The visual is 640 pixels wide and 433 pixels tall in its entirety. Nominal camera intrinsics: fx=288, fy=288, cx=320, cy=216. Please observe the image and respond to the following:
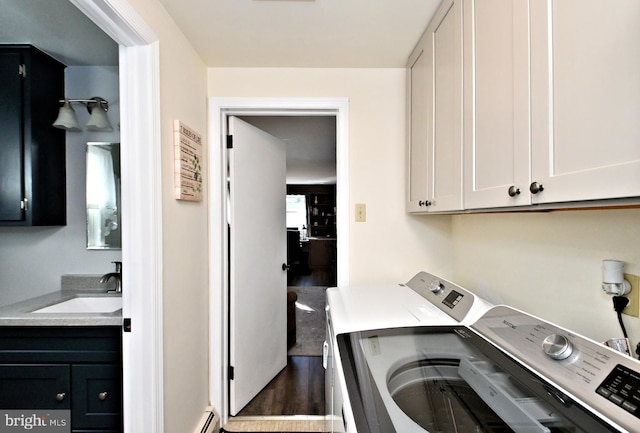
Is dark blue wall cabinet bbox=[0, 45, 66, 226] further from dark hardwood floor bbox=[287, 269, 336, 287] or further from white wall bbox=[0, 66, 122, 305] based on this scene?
dark hardwood floor bbox=[287, 269, 336, 287]

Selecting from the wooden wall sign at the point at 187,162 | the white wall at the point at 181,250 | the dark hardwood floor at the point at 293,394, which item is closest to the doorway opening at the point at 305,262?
the dark hardwood floor at the point at 293,394

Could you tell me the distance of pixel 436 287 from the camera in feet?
4.62

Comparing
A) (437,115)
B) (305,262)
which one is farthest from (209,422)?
(305,262)

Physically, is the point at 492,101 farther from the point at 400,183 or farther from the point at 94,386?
the point at 94,386

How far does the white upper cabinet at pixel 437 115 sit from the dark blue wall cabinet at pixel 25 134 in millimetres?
2153

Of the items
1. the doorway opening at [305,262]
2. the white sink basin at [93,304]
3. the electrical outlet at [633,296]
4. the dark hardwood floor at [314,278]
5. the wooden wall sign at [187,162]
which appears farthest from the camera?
the dark hardwood floor at [314,278]

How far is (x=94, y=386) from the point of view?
1365 mm

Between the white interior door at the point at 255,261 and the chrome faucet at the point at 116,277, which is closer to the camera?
the chrome faucet at the point at 116,277

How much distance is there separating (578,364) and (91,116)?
8.04ft

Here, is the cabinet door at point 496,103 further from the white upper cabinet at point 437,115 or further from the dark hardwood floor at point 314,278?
the dark hardwood floor at point 314,278

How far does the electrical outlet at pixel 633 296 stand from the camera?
76 centimetres

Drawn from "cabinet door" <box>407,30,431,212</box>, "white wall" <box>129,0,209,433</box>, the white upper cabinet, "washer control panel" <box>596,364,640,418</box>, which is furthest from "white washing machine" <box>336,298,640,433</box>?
"white wall" <box>129,0,209,433</box>

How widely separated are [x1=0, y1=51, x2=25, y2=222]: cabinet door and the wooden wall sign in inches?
37.9

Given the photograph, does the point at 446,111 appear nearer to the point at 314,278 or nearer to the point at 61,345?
the point at 61,345
